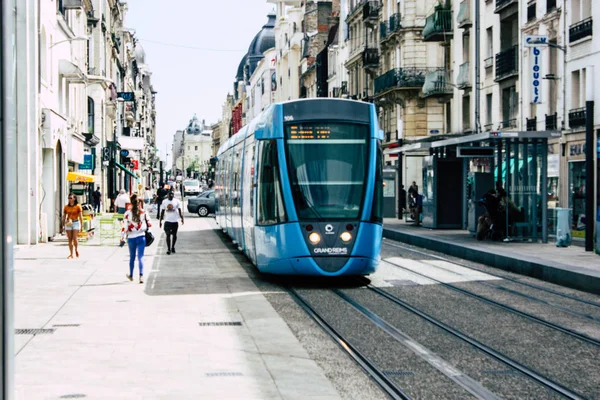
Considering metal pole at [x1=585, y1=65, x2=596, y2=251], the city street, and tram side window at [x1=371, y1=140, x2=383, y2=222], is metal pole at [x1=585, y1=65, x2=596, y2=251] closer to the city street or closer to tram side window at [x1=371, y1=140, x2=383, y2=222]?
the city street

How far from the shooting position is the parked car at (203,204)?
187 feet

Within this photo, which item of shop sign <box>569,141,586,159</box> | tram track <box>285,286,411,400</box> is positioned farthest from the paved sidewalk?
shop sign <box>569,141,586,159</box>

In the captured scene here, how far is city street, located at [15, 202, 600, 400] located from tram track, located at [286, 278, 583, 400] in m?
0.04

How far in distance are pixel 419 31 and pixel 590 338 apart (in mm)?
44791

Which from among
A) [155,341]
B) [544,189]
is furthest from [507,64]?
[155,341]

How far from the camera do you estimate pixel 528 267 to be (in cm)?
2055

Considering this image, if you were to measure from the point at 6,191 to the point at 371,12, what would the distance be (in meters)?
60.4

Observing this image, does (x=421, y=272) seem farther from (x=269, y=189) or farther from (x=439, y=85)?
(x=439, y=85)

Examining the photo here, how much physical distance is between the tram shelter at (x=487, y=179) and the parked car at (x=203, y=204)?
21.2 m

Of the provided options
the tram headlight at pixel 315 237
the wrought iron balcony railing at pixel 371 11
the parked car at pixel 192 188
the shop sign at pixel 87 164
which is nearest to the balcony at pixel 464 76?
the shop sign at pixel 87 164

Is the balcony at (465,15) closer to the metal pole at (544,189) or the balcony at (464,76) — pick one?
the balcony at (464,76)

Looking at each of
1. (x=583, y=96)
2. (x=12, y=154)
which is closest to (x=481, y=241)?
(x=583, y=96)

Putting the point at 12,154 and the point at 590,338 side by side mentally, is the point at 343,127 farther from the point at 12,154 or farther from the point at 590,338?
the point at 12,154

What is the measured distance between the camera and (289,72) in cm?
11450
